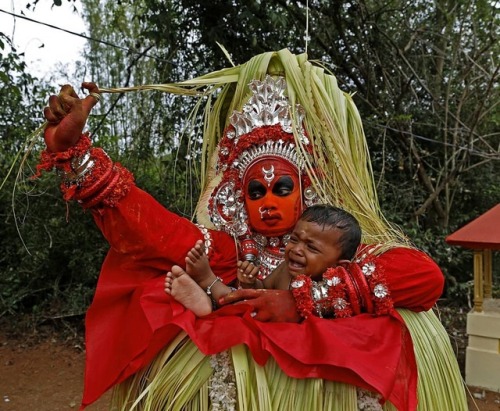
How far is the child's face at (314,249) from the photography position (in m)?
1.41

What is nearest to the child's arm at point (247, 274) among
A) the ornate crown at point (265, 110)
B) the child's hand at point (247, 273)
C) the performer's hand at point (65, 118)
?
the child's hand at point (247, 273)

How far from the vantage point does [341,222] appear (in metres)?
1.43

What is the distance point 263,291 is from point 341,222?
0.90 feet

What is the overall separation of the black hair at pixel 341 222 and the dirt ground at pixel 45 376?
1867 millimetres

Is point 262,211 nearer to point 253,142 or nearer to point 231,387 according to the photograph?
point 253,142

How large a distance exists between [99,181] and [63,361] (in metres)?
2.87

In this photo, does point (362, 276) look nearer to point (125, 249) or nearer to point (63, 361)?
point (125, 249)

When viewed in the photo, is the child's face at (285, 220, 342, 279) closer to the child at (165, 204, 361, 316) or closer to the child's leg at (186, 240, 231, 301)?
the child at (165, 204, 361, 316)

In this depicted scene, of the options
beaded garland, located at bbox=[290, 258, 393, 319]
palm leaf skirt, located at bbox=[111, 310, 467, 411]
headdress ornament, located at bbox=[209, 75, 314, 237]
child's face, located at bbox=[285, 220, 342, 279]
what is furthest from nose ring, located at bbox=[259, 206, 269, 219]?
palm leaf skirt, located at bbox=[111, 310, 467, 411]

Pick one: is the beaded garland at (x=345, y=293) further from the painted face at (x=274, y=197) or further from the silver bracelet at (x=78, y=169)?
the silver bracelet at (x=78, y=169)

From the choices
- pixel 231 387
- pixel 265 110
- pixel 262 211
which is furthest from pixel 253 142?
pixel 231 387

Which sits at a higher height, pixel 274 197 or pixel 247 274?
pixel 274 197

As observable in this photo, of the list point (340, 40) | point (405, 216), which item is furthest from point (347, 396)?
point (340, 40)

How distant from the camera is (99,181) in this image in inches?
52.6
